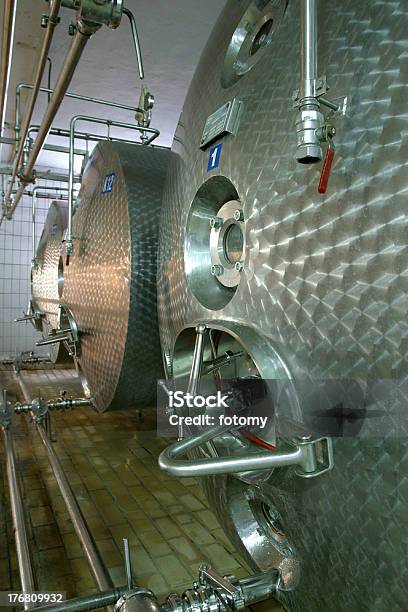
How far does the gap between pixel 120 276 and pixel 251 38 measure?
105 cm

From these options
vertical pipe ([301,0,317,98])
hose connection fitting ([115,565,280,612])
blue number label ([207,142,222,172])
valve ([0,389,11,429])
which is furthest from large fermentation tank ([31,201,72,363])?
vertical pipe ([301,0,317,98])

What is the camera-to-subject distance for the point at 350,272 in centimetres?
77

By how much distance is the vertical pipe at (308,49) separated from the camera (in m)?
0.76

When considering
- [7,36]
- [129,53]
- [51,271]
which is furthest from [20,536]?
[129,53]

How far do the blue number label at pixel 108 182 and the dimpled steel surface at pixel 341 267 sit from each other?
1165 millimetres

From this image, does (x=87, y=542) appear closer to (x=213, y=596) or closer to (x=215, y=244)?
(x=213, y=596)

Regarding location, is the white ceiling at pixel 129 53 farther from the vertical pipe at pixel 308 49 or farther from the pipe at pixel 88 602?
the pipe at pixel 88 602

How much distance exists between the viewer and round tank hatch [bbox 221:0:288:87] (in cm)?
112

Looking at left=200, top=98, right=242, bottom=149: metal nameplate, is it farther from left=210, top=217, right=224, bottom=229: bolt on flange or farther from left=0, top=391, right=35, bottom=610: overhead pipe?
left=0, top=391, right=35, bottom=610: overhead pipe

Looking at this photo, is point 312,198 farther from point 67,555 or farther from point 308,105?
point 67,555

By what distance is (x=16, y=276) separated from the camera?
7.07m

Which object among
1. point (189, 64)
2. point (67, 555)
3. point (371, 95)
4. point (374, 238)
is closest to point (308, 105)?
point (371, 95)

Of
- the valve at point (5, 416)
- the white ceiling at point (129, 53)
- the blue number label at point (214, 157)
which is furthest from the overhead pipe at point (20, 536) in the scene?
the white ceiling at point (129, 53)

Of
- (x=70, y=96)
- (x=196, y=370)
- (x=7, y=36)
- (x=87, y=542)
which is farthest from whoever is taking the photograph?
(x=70, y=96)
